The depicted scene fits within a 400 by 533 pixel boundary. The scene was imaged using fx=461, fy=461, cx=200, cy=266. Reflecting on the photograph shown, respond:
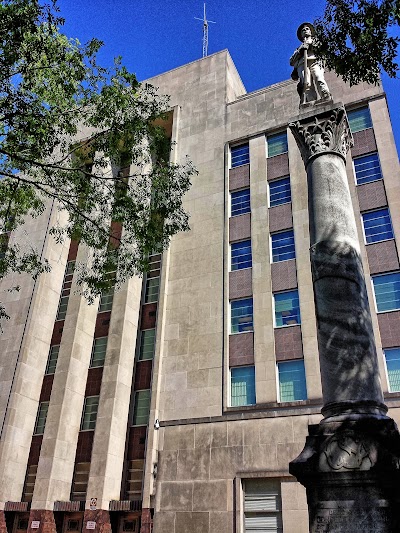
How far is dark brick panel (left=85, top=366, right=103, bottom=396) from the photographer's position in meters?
27.2

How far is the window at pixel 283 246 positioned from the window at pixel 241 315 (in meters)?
2.82

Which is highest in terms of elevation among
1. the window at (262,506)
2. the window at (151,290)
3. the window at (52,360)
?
the window at (151,290)

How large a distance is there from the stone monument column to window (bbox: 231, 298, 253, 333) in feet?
45.1

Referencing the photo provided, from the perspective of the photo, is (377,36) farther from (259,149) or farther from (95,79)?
(259,149)

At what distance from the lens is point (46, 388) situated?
93.1ft

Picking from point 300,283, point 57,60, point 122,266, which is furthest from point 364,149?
point 57,60

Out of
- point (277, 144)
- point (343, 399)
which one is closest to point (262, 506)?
point (343, 399)

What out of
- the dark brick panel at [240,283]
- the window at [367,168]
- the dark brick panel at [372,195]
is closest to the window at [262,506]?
the dark brick panel at [240,283]

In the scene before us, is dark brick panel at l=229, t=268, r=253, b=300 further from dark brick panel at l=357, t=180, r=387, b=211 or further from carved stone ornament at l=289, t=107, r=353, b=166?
carved stone ornament at l=289, t=107, r=353, b=166

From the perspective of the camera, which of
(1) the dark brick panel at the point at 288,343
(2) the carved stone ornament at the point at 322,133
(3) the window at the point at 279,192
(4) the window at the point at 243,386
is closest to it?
(2) the carved stone ornament at the point at 322,133

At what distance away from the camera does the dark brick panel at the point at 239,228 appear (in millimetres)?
26252

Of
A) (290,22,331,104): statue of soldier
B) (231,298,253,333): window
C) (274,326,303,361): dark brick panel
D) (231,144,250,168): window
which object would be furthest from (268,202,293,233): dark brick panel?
(290,22,331,104): statue of soldier

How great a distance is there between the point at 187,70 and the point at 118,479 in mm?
28152

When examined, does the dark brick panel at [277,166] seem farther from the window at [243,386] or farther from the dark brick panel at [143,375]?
the dark brick panel at [143,375]
